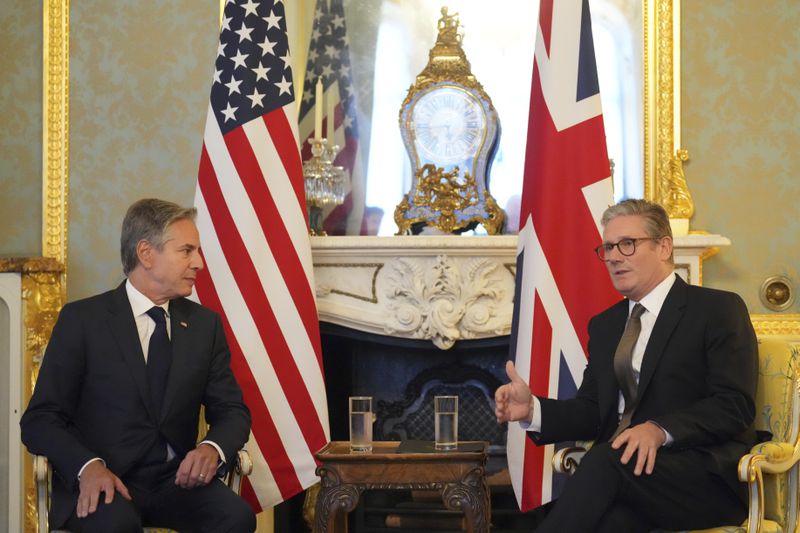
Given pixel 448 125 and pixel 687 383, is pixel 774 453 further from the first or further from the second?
pixel 448 125

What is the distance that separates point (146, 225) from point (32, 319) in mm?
1483

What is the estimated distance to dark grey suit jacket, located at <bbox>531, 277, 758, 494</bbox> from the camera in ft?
9.30

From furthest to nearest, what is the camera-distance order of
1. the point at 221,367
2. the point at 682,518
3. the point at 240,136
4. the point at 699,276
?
the point at 699,276 → the point at 240,136 → the point at 221,367 → the point at 682,518

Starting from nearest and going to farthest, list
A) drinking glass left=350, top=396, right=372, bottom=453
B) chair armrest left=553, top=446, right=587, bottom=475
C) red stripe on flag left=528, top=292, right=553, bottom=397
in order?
chair armrest left=553, top=446, right=587, bottom=475 → drinking glass left=350, top=396, right=372, bottom=453 → red stripe on flag left=528, top=292, right=553, bottom=397

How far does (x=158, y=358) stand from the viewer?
126 inches

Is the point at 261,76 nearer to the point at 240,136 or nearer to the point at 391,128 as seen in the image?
the point at 240,136

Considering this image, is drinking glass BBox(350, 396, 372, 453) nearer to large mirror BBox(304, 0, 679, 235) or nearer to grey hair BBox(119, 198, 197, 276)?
grey hair BBox(119, 198, 197, 276)

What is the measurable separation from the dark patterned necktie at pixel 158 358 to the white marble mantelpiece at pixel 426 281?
1.19m

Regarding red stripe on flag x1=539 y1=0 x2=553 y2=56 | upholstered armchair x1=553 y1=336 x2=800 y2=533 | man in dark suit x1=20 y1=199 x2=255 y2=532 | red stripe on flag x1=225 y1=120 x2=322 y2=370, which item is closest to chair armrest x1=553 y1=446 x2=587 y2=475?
upholstered armchair x1=553 y1=336 x2=800 y2=533

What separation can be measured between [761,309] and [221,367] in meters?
2.44

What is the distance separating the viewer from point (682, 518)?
2.79m

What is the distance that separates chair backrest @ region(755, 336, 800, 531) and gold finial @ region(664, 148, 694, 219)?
1.29 meters

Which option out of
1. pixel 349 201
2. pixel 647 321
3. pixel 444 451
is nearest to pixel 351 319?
pixel 349 201

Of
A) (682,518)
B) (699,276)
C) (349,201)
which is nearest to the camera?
(682,518)
